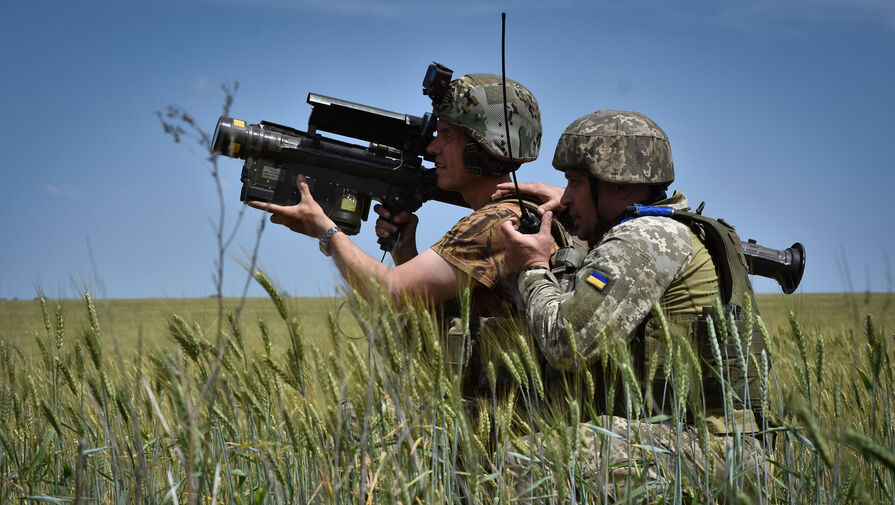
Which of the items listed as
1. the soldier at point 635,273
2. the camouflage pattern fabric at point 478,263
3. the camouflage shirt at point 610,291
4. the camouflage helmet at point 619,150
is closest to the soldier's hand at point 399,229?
the camouflage pattern fabric at point 478,263

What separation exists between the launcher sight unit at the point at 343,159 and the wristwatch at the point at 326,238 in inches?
8.3

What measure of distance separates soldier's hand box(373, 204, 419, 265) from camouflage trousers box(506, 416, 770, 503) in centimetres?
175

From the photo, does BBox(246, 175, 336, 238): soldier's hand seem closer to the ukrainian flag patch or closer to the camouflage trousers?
the ukrainian flag patch

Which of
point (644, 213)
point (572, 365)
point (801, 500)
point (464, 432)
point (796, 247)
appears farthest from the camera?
point (796, 247)

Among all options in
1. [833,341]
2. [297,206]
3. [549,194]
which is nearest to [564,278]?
[549,194]

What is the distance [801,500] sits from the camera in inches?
97.5

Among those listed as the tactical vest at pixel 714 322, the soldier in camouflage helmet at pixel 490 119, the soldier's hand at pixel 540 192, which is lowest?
the tactical vest at pixel 714 322

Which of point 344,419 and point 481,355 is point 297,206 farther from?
point 344,419

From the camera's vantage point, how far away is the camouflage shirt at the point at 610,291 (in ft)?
9.80

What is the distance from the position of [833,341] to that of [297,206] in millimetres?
4970

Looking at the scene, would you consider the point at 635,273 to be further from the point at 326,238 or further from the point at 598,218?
the point at 326,238

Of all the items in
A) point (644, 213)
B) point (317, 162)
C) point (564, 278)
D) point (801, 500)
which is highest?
point (317, 162)

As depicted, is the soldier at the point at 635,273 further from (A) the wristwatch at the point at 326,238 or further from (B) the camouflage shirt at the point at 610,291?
(A) the wristwatch at the point at 326,238

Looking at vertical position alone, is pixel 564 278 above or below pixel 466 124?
below
